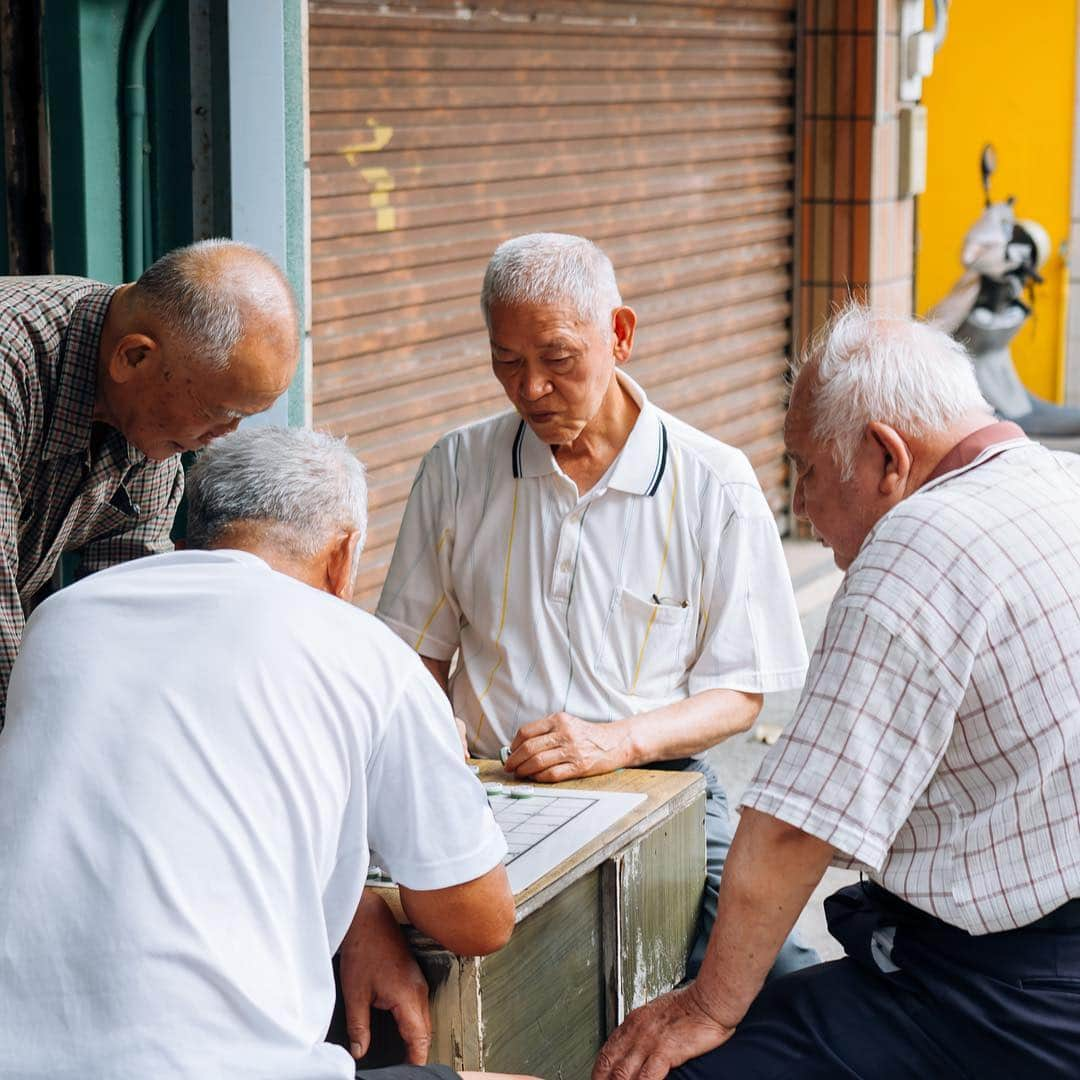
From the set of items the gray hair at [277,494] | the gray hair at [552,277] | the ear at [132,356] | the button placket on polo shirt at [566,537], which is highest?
the gray hair at [552,277]

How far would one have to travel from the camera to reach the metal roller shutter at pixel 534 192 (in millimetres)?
5047

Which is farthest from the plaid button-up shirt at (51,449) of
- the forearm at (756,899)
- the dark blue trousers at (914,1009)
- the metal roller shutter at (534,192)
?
the metal roller shutter at (534,192)

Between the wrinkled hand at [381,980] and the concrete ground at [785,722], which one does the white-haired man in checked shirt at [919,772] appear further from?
the concrete ground at [785,722]

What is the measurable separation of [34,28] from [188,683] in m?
2.56

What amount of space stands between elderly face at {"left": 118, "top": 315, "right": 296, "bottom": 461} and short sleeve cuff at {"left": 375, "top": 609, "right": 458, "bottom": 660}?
524 millimetres

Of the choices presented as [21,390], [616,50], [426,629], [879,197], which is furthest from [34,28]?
[879,197]

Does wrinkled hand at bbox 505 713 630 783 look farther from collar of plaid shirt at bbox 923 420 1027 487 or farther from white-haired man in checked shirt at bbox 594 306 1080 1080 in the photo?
collar of plaid shirt at bbox 923 420 1027 487

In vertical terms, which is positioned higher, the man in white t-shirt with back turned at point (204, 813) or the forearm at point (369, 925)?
the man in white t-shirt with back turned at point (204, 813)

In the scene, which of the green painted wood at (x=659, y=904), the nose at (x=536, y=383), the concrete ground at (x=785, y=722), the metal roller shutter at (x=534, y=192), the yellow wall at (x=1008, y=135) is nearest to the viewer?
the green painted wood at (x=659, y=904)

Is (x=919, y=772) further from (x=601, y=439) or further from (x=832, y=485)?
(x=601, y=439)

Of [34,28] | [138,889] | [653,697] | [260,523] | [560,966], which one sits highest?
[34,28]

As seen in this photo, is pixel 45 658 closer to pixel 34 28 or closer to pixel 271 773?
pixel 271 773

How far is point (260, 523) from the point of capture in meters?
2.04

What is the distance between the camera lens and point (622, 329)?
3.10 meters
